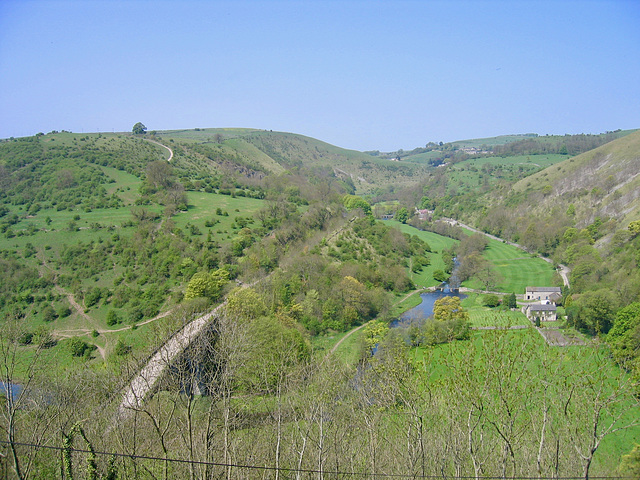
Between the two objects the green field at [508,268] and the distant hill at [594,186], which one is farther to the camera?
the distant hill at [594,186]

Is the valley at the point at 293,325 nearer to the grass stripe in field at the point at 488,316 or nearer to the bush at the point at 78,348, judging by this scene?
the bush at the point at 78,348

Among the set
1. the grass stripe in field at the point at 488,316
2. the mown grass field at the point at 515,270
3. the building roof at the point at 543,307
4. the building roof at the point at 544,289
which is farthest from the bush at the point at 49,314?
the building roof at the point at 544,289

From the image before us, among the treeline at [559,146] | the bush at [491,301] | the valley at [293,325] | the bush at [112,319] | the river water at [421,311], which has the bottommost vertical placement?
the river water at [421,311]

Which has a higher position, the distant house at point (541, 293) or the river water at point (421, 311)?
the distant house at point (541, 293)

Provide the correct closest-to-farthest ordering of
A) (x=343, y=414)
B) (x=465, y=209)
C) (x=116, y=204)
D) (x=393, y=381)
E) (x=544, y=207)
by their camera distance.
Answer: (x=393, y=381) < (x=343, y=414) < (x=116, y=204) < (x=544, y=207) < (x=465, y=209)

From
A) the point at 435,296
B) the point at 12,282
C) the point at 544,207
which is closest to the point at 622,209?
the point at 544,207

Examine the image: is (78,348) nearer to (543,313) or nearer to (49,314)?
(49,314)

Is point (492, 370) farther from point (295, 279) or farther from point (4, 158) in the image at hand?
point (4, 158)

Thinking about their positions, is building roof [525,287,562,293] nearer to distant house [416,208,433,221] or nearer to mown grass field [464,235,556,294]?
mown grass field [464,235,556,294]

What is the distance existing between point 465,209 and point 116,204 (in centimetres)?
7644

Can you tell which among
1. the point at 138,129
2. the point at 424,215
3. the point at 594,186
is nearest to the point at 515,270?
the point at 594,186

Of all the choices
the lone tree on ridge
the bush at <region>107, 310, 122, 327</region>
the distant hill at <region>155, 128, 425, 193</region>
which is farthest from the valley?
the distant hill at <region>155, 128, 425, 193</region>

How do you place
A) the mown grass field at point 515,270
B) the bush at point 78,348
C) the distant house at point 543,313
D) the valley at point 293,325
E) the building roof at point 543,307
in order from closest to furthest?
the valley at point 293,325 → the bush at point 78,348 → the distant house at point 543,313 → the building roof at point 543,307 → the mown grass field at point 515,270

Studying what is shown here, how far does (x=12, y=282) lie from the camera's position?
41125 millimetres
